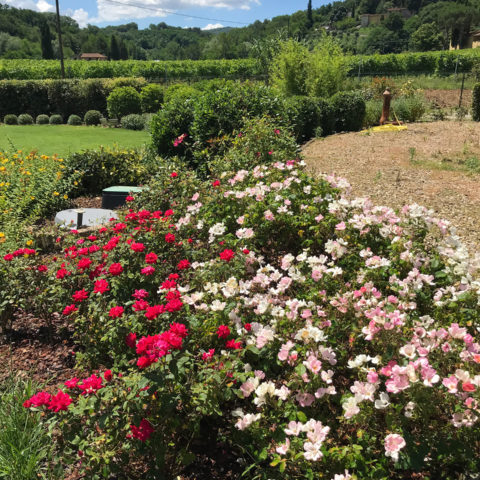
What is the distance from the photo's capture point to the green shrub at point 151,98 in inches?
779

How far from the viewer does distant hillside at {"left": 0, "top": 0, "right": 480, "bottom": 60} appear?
75.9m

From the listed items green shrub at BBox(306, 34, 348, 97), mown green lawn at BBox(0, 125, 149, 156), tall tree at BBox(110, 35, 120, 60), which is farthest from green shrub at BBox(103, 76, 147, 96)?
tall tree at BBox(110, 35, 120, 60)

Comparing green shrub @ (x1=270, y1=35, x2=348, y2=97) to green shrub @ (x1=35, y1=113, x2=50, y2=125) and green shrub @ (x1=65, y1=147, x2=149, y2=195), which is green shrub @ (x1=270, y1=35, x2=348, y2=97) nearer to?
green shrub @ (x1=65, y1=147, x2=149, y2=195)

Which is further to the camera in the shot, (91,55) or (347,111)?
(91,55)

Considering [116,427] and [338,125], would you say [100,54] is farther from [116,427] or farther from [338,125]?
[116,427]

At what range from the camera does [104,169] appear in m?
7.25

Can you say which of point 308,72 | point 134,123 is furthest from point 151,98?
point 308,72

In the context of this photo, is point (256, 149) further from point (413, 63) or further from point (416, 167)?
point (413, 63)

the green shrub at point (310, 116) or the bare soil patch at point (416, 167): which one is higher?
the green shrub at point (310, 116)

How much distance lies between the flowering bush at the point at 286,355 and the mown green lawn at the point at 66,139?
9.82m

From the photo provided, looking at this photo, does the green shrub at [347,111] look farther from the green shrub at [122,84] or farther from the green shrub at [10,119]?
the green shrub at [10,119]

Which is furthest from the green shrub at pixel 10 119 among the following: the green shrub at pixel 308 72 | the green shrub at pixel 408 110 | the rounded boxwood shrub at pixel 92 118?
the green shrub at pixel 408 110

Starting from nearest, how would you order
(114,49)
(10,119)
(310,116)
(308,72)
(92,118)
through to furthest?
(310,116), (308,72), (92,118), (10,119), (114,49)

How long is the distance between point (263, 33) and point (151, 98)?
81.3m
